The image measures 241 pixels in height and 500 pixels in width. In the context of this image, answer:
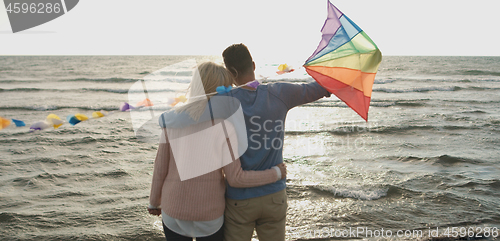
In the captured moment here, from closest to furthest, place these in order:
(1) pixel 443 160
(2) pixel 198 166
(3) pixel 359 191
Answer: (2) pixel 198 166 → (3) pixel 359 191 → (1) pixel 443 160

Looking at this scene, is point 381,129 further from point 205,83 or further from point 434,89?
point 434,89

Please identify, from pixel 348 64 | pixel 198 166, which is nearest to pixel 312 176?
pixel 348 64

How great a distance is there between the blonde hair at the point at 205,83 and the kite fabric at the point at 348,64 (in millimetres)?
757

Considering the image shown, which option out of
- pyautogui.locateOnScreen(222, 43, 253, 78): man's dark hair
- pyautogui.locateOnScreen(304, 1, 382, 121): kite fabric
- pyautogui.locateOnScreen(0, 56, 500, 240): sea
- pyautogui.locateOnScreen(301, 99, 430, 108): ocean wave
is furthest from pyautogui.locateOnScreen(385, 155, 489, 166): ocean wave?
pyautogui.locateOnScreen(301, 99, 430, 108): ocean wave

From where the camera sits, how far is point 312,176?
568 cm

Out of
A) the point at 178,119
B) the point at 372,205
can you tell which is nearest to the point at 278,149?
the point at 178,119

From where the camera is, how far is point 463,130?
29.7 feet

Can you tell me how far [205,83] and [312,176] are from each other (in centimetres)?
413

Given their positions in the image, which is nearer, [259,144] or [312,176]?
[259,144]

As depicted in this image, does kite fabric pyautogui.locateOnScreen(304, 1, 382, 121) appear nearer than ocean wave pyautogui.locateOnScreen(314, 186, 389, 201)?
Yes

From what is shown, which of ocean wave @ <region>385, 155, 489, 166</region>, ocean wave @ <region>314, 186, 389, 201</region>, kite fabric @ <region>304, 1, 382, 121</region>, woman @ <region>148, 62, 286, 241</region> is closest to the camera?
woman @ <region>148, 62, 286, 241</region>

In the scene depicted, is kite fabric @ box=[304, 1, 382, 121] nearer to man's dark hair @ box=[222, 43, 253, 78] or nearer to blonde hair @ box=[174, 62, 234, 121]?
man's dark hair @ box=[222, 43, 253, 78]

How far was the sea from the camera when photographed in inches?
151

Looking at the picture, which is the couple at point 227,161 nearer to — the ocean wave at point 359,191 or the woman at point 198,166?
the woman at point 198,166
